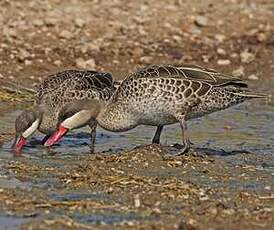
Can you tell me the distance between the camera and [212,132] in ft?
37.6

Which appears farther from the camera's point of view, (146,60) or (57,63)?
(146,60)

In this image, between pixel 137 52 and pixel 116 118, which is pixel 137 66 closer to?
pixel 137 52

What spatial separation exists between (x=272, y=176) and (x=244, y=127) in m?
2.74

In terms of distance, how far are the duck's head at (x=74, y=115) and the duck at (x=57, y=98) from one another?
72 mm

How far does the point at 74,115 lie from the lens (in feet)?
32.6

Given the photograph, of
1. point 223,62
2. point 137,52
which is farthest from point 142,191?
point 137,52

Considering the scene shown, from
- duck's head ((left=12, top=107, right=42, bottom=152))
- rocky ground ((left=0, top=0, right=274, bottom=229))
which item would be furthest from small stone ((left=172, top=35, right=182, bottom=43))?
duck's head ((left=12, top=107, right=42, bottom=152))

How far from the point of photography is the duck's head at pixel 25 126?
10.1 metres

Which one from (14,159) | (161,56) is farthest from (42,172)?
(161,56)

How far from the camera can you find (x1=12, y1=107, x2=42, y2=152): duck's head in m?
10.1

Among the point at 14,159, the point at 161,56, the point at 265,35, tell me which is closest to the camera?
the point at 14,159

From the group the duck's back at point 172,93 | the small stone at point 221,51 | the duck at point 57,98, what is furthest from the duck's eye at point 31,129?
the small stone at point 221,51

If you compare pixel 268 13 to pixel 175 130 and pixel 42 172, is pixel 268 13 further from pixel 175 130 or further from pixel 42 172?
pixel 42 172

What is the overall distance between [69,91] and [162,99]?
108 centimetres
